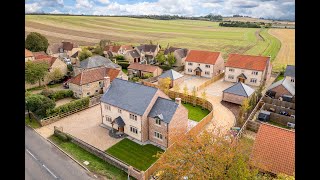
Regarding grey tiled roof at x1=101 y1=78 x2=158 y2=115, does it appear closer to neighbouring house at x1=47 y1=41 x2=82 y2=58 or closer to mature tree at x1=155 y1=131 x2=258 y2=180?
mature tree at x1=155 y1=131 x2=258 y2=180

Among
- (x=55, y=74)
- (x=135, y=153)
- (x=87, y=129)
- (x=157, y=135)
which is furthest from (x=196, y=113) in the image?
(x=55, y=74)

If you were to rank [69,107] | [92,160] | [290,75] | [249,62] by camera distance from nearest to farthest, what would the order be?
[92,160] → [69,107] → [290,75] → [249,62]

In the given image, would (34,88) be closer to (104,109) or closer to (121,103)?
(104,109)

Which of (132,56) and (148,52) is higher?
(148,52)

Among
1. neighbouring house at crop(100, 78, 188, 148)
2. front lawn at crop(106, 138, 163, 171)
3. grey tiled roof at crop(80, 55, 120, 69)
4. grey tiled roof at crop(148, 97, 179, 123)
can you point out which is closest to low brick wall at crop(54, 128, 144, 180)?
front lawn at crop(106, 138, 163, 171)

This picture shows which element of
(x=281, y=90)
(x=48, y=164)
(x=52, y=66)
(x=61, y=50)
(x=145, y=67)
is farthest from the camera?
(x=61, y=50)

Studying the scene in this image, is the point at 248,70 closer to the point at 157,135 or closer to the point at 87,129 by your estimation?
the point at 157,135
